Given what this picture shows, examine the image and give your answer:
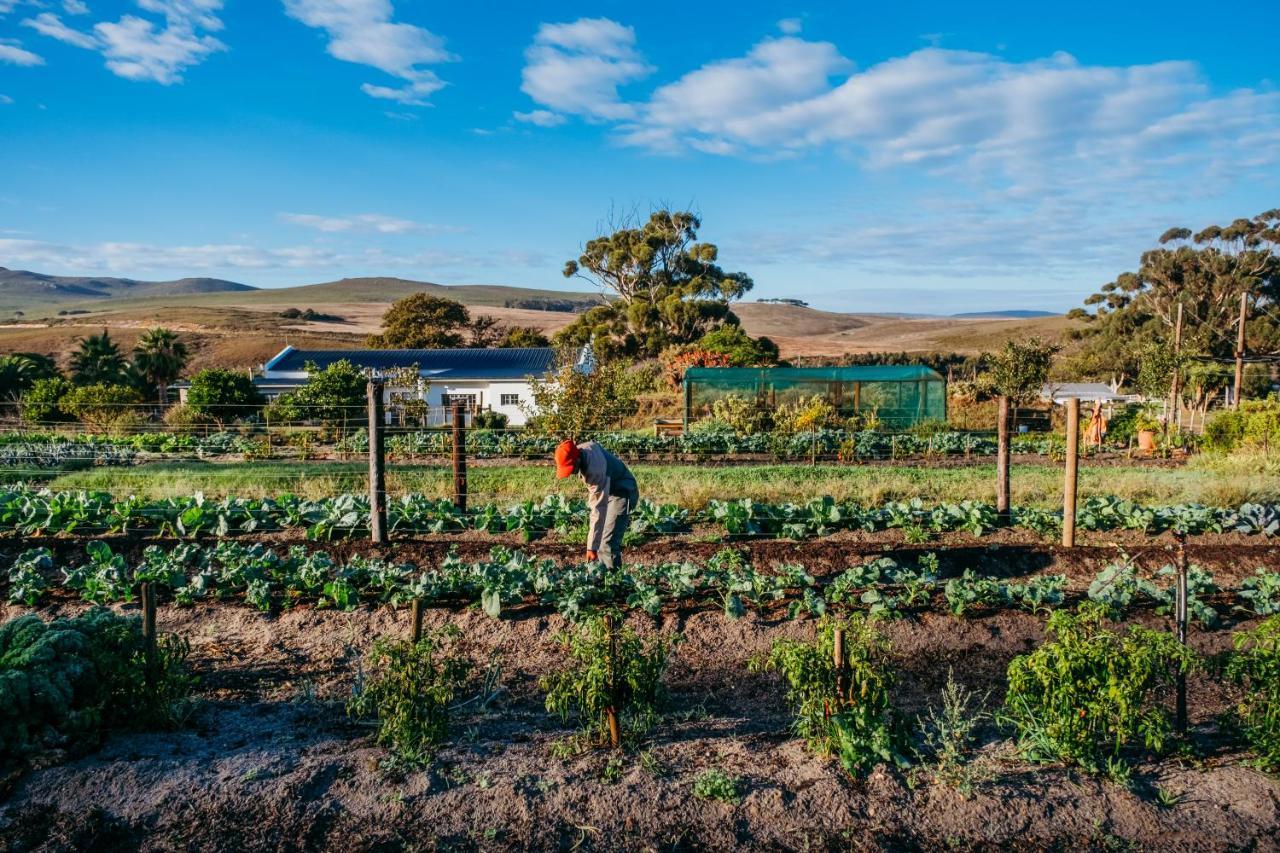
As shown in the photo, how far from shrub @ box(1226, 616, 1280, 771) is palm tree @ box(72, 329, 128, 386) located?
33.5m

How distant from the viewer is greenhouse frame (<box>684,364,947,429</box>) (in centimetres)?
2400

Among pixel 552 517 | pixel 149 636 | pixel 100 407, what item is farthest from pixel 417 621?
pixel 100 407

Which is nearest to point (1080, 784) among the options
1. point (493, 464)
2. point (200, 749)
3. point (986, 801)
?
point (986, 801)

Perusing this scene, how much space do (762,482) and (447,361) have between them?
2559 cm

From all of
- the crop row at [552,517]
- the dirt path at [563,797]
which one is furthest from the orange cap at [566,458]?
the dirt path at [563,797]

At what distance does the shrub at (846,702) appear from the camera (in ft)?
13.9

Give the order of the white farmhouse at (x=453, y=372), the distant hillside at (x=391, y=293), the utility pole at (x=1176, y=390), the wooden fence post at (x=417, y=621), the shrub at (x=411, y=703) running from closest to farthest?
1. the shrub at (x=411, y=703)
2. the wooden fence post at (x=417, y=621)
3. the utility pole at (x=1176, y=390)
4. the white farmhouse at (x=453, y=372)
5. the distant hillside at (x=391, y=293)

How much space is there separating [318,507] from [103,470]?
803 centimetres

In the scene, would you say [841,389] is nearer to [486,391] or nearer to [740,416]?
[740,416]

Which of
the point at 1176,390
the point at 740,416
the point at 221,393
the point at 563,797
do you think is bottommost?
the point at 563,797

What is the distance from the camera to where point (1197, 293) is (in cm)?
4869

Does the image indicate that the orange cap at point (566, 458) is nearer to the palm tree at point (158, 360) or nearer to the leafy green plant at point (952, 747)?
the leafy green plant at point (952, 747)

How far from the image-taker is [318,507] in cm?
963

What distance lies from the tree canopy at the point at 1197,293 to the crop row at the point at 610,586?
151ft
